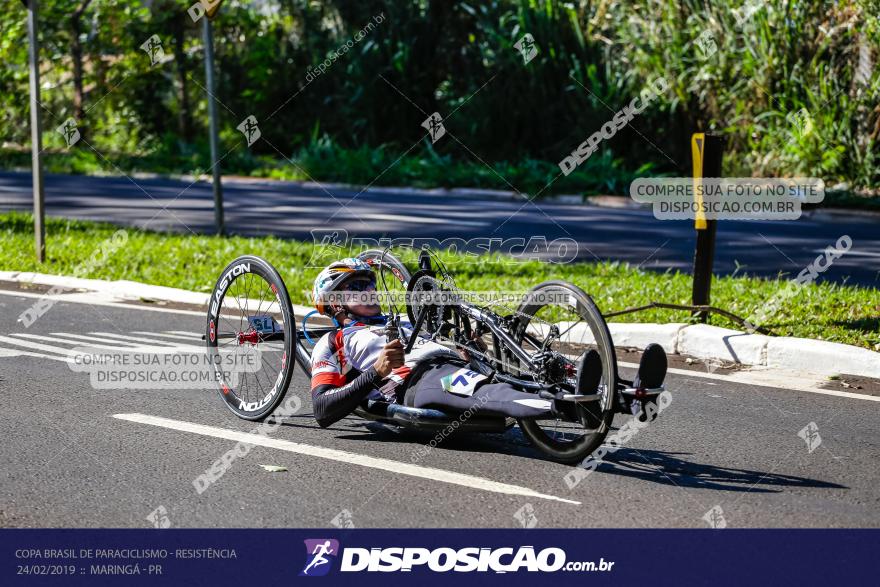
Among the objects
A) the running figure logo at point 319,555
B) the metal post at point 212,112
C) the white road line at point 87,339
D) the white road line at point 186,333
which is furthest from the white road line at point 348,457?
the metal post at point 212,112

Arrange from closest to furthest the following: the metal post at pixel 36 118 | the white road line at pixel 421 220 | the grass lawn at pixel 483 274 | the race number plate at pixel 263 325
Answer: the race number plate at pixel 263 325, the grass lawn at pixel 483 274, the metal post at pixel 36 118, the white road line at pixel 421 220

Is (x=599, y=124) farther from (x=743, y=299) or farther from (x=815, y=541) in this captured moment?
(x=815, y=541)

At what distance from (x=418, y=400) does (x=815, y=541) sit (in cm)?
194

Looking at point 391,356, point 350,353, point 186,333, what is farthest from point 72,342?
point 391,356

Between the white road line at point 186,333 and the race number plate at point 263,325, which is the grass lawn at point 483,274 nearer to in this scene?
the white road line at point 186,333

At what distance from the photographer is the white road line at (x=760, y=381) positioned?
7.21 metres

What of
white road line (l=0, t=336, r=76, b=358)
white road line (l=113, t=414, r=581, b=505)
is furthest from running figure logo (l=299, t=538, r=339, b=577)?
white road line (l=0, t=336, r=76, b=358)

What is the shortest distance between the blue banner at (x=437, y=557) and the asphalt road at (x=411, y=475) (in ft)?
0.41

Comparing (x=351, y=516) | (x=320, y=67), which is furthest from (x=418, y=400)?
(x=320, y=67)

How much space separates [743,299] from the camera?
374 inches

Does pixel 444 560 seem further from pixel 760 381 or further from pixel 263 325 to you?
pixel 760 381

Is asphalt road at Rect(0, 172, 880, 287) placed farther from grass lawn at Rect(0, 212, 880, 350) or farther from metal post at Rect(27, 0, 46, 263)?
metal post at Rect(27, 0, 46, 263)

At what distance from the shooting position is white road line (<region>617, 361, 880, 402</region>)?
721 centimetres

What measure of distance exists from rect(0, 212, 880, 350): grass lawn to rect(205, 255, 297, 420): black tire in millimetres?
2927
